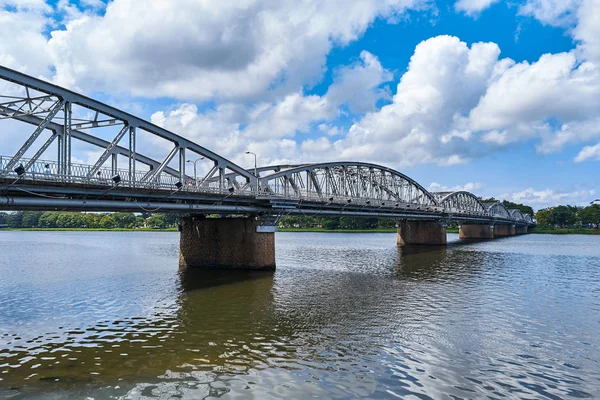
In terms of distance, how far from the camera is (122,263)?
151 feet

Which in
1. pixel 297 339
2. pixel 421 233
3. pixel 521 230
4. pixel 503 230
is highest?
pixel 421 233

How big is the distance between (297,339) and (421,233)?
73553 millimetres

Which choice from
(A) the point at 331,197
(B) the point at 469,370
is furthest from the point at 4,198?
(A) the point at 331,197

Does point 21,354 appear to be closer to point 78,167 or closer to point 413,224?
point 78,167

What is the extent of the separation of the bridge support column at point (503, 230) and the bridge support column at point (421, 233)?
7057 cm

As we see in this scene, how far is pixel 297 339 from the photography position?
55.7ft

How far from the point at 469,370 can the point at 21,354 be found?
15.4 metres

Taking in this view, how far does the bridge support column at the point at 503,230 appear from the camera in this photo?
484 feet

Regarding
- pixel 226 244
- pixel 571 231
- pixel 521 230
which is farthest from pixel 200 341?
pixel 521 230

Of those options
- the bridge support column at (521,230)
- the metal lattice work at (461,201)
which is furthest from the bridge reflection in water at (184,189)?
the bridge support column at (521,230)

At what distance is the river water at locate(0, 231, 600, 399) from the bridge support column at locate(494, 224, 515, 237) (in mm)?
124062

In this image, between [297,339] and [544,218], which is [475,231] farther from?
[297,339]

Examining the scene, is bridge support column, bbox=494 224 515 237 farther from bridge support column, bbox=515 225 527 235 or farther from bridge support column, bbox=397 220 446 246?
bridge support column, bbox=397 220 446 246

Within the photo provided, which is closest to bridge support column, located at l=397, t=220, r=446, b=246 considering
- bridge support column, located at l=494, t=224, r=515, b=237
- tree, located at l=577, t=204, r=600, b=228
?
bridge support column, located at l=494, t=224, r=515, b=237
